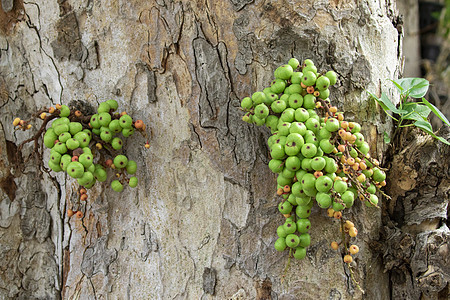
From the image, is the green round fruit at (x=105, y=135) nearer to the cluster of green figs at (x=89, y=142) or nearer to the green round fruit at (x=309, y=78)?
the cluster of green figs at (x=89, y=142)

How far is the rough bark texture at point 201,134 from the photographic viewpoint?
1.70 m

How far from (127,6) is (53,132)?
658mm

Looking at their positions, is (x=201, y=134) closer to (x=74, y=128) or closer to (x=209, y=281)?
(x=74, y=128)

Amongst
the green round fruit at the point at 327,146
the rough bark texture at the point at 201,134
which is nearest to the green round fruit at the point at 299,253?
the rough bark texture at the point at 201,134

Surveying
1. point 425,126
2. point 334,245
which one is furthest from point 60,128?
point 425,126

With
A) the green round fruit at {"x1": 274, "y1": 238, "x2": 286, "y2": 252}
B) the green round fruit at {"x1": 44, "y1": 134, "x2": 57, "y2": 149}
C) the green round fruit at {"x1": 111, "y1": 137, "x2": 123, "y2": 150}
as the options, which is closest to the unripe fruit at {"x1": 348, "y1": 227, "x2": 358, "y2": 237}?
the green round fruit at {"x1": 274, "y1": 238, "x2": 286, "y2": 252}

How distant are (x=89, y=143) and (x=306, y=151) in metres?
0.94

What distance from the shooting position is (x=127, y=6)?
1.81 meters

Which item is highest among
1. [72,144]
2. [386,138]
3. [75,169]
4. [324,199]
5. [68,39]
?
[68,39]

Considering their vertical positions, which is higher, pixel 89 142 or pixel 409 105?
pixel 409 105

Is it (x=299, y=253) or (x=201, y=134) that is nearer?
(x=299, y=253)

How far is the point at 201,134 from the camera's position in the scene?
174 centimetres

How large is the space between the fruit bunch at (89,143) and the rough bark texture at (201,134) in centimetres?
9

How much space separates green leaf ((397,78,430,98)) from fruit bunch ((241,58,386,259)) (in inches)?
17.1
